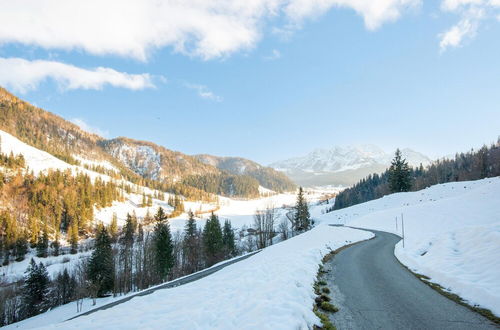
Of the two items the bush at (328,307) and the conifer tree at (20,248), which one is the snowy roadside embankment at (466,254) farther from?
the conifer tree at (20,248)

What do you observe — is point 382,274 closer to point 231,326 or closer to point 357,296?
point 357,296

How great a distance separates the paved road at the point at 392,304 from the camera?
6.68 metres

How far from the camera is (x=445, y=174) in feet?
383

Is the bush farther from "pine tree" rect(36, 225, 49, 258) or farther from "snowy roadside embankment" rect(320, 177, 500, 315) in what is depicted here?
"pine tree" rect(36, 225, 49, 258)

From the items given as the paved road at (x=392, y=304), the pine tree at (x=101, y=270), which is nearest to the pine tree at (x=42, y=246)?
the pine tree at (x=101, y=270)

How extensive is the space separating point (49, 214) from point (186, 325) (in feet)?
449

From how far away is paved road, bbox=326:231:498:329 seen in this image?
6.68 metres

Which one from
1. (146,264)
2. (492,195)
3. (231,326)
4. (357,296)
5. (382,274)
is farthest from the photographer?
(146,264)

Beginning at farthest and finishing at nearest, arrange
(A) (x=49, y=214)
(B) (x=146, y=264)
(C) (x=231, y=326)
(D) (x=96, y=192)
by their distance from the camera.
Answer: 1. (D) (x=96, y=192)
2. (A) (x=49, y=214)
3. (B) (x=146, y=264)
4. (C) (x=231, y=326)

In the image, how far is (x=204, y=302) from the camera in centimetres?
945

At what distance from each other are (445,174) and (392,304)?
467 ft

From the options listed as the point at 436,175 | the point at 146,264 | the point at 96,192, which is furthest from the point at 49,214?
the point at 436,175

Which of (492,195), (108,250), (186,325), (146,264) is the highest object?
(492,195)

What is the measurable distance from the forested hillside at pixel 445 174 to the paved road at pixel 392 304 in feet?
271
